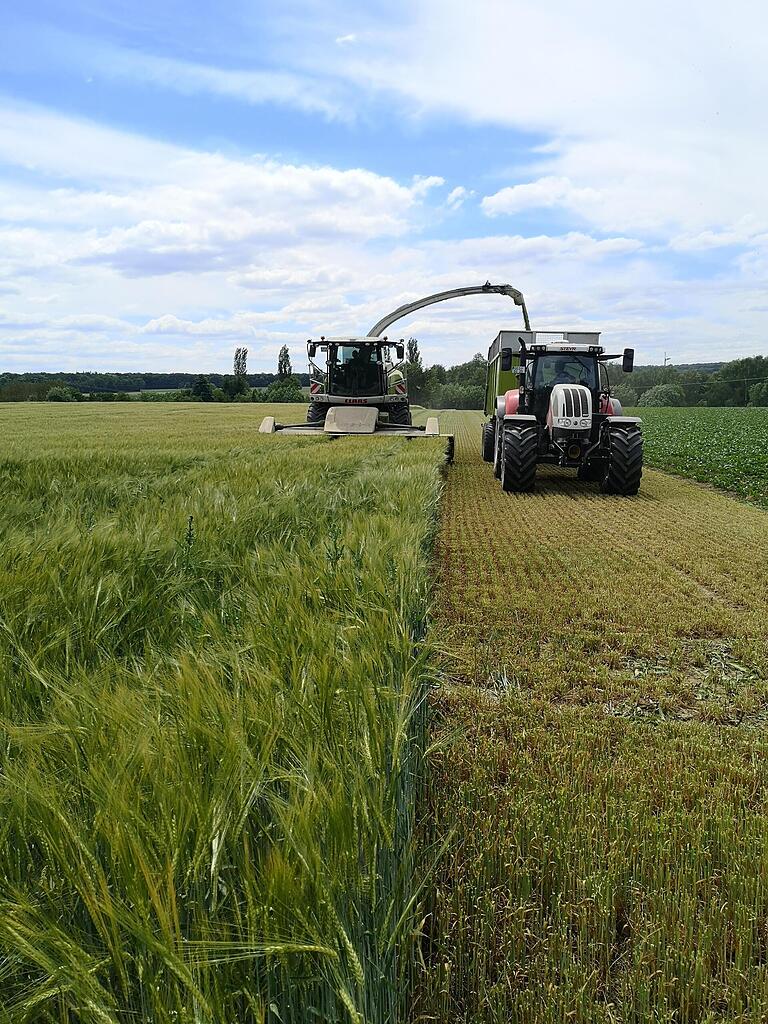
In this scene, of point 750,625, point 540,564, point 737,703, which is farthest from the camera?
point 540,564

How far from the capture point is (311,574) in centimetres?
332

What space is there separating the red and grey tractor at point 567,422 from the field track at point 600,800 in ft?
16.4

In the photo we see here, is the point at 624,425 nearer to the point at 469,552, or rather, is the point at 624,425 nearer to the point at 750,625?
the point at 469,552

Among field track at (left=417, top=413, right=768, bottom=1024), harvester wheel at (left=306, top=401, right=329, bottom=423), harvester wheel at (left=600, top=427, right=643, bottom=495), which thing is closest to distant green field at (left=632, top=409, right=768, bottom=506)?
harvester wheel at (left=600, top=427, right=643, bottom=495)

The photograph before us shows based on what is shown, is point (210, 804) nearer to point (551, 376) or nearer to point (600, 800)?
point (600, 800)

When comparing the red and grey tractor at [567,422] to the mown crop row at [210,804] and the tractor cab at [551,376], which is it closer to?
the tractor cab at [551,376]

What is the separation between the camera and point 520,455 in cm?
1091

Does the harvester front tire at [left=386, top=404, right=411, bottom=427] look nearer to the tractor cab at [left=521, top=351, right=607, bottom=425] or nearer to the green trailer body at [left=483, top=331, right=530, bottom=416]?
the green trailer body at [left=483, top=331, right=530, bottom=416]

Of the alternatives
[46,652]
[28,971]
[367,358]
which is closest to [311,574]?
[46,652]

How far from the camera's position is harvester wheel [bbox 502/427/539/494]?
429 inches

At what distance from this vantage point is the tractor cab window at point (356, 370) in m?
18.6

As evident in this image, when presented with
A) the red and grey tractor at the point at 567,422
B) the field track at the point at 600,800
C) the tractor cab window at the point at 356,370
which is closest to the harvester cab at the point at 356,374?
the tractor cab window at the point at 356,370

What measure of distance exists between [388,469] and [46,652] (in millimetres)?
6321

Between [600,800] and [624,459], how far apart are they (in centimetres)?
892
